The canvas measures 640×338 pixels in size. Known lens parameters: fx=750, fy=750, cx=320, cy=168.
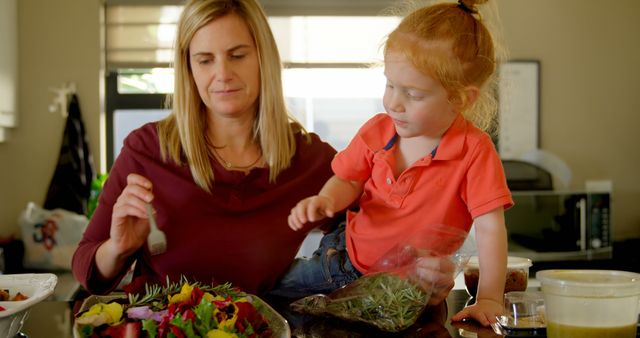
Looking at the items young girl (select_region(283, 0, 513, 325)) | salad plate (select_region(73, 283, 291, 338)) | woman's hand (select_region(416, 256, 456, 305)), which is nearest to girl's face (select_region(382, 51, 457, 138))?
young girl (select_region(283, 0, 513, 325))

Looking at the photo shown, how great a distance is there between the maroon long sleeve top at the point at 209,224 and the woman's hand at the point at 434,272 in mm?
526

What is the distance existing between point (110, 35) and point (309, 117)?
1115 millimetres

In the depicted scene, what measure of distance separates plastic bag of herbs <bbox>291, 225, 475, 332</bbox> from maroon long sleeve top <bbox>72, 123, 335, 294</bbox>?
48cm

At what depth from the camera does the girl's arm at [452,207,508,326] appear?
98cm

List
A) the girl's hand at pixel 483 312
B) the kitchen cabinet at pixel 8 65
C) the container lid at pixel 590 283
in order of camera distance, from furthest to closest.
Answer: the kitchen cabinet at pixel 8 65 → the girl's hand at pixel 483 312 → the container lid at pixel 590 283

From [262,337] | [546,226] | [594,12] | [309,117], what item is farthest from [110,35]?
[262,337]

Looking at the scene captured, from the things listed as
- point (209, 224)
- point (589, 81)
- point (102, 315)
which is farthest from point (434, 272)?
point (589, 81)

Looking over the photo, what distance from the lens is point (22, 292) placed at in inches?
36.6

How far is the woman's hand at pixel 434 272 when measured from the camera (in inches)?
34.9

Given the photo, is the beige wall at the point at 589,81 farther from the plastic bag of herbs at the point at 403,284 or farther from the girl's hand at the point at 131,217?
the plastic bag of herbs at the point at 403,284

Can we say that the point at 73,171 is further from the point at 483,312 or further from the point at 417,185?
the point at 483,312

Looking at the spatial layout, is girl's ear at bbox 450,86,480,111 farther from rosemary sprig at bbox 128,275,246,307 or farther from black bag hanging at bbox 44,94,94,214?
black bag hanging at bbox 44,94,94,214

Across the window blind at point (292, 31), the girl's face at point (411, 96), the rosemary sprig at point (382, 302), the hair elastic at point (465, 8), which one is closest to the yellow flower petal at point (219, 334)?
the rosemary sprig at point (382, 302)

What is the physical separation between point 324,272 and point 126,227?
0.34 m
